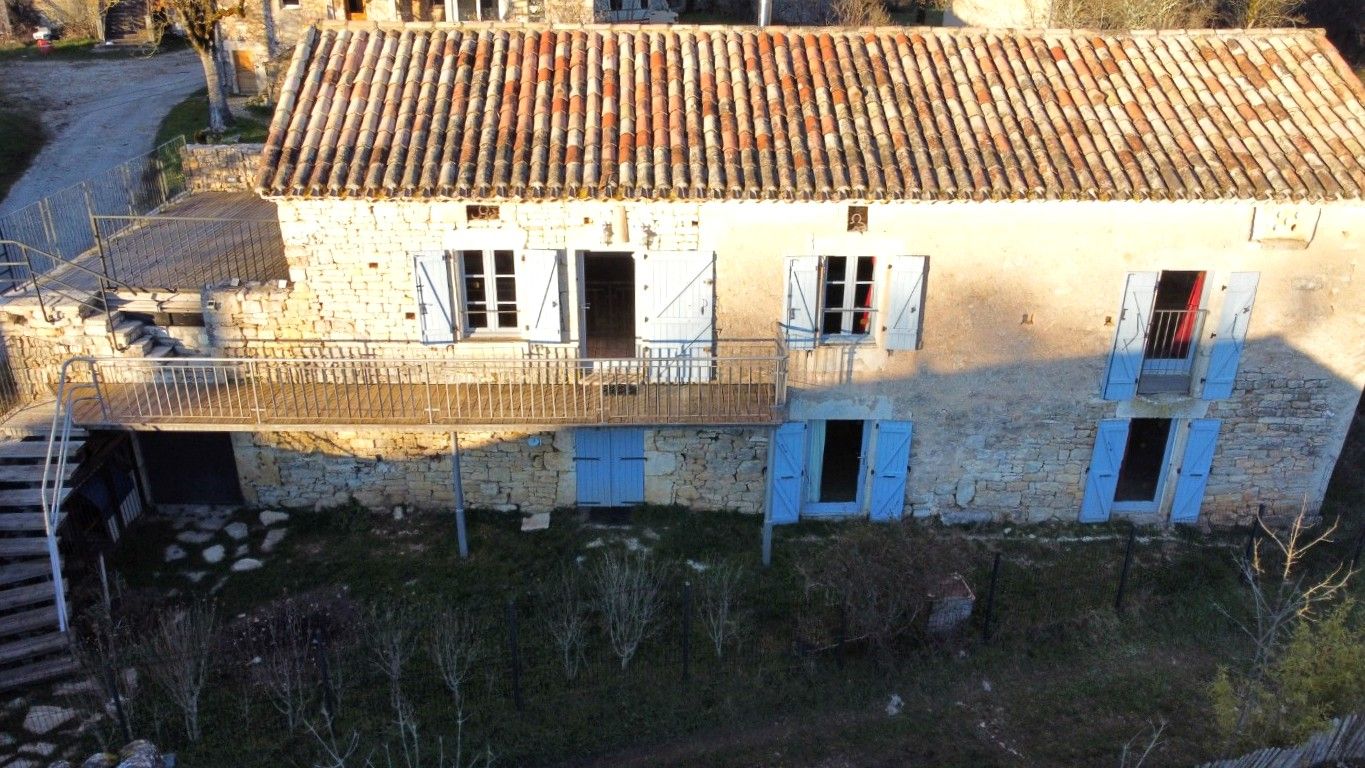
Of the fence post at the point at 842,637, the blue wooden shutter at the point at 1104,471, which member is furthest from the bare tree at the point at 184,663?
the blue wooden shutter at the point at 1104,471

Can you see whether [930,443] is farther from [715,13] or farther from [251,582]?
[715,13]

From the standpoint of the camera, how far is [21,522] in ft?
35.9

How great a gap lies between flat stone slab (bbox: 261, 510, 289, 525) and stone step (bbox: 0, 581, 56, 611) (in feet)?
9.12

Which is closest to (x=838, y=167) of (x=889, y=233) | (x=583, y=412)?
(x=889, y=233)

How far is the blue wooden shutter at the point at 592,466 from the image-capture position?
13.1 metres

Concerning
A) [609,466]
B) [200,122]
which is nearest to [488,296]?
[609,466]

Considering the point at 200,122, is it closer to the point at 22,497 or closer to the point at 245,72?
the point at 245,72

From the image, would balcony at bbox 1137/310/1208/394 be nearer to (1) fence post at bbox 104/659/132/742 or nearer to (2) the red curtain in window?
(2) the red curtain in window

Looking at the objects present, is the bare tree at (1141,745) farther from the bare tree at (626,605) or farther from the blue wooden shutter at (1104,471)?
the bare tree at (626,605)

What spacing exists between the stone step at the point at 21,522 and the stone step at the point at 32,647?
1.22 metres

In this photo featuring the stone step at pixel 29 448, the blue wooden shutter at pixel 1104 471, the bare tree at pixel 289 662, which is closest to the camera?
the bare tree at pixel 289 662

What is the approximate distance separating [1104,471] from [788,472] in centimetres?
440

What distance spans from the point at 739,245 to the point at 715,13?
2423 cm

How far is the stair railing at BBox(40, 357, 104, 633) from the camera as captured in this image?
1052 cm
